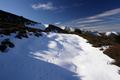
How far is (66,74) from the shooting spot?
9664 mm

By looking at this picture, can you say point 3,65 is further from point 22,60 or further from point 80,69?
point 80,69

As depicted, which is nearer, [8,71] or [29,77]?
[29,77]

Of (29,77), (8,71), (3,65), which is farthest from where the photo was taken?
(3,65)

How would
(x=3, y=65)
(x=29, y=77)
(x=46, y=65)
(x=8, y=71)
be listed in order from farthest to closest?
1. (x=46, y=65)
2. (x=3, y=65)
3. (x=8, y=71)
4. (x=29, y=77)

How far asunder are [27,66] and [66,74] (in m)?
2.25

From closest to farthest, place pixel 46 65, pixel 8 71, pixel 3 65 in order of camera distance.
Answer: pixel 8 71 < pixel 3 65 < pixel 46 65

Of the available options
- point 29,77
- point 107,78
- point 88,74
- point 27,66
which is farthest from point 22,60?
point 107,78

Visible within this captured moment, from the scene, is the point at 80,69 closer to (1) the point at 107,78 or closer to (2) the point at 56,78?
(1) the point at 107,78

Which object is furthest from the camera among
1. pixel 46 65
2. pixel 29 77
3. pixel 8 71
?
pixel 46 65

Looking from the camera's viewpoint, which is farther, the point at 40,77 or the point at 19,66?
the point at 19,66

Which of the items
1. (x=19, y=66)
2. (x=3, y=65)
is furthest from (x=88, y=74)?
(x=3, y=65)

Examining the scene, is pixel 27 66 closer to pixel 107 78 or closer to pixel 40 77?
pixel 40 77

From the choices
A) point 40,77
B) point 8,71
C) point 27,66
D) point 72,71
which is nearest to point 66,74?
point 72,71

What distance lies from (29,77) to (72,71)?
2.78 metres
